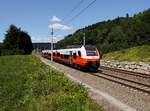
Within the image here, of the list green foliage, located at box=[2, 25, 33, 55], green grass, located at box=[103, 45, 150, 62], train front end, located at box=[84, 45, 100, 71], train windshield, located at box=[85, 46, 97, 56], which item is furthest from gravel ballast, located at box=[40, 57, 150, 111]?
green foliage, located at box=[2, 25, 33, 55]

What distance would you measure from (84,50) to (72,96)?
68.3 feet

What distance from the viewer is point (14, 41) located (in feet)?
349

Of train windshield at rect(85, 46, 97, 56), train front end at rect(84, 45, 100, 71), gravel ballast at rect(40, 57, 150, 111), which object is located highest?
train windshield at rect(85, 46, 97, 56)

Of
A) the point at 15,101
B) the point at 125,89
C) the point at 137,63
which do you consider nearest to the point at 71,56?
the point at 137,63

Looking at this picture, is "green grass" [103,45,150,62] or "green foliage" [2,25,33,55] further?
"green foliage" [2,25,33,55]

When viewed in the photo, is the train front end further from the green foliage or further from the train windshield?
the green foliage

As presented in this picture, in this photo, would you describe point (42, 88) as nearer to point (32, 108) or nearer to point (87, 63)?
point (32, 108)

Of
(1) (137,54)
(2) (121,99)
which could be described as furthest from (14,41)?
(2) (121,99)

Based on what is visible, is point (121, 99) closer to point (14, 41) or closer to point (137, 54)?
point (137, 54)

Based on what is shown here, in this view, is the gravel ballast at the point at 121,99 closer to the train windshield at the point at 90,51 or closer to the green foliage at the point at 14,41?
the train windshield at the point at 90,51

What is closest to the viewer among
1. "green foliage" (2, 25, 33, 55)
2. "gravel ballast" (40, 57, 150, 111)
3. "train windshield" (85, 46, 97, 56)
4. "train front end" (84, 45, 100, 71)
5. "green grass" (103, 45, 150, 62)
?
"gravel ballast" (40, 57, 150, 111)

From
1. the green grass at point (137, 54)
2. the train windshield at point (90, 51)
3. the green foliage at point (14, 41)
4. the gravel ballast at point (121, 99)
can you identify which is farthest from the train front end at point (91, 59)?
the green foliage at point (14, 41)

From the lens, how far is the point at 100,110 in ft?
41.9

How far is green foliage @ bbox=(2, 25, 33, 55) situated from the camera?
350 ft
